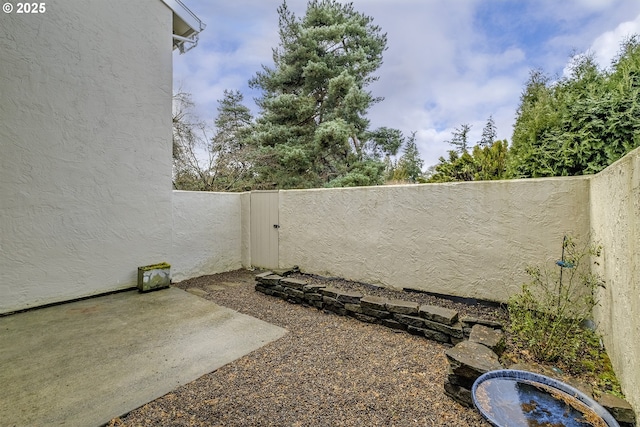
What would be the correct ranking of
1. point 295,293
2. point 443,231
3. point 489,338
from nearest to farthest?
point 489,338, point 443,231, point 295,293

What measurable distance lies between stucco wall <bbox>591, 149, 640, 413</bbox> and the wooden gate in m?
5.10

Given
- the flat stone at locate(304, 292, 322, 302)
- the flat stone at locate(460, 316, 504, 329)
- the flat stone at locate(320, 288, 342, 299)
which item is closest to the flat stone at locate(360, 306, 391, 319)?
the flat stone at locate(320, 288, 342, 299)

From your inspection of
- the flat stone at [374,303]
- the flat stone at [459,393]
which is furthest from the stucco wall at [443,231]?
the flat stone at [459,393]

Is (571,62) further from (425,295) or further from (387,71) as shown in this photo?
(387,71)

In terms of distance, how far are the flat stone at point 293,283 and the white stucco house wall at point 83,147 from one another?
2691mm

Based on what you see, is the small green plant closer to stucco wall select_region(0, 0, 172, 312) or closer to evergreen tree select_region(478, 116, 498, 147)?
stucco wall select_region(0, 0, 172, 312)

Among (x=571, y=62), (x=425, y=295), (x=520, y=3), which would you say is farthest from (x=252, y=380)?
(x=571, y=62)

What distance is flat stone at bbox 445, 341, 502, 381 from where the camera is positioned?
2090mm

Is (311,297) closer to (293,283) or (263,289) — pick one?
(293,283)

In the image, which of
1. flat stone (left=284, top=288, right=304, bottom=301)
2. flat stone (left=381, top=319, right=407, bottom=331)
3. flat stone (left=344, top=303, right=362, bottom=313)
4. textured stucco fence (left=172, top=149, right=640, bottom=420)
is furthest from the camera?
flat stone (left=284, top=288, right=304, bottom=301)

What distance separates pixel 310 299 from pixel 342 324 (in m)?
0.81

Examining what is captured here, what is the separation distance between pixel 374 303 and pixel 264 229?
11.5 ft

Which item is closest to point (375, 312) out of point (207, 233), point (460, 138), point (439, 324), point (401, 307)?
point (401, 307)

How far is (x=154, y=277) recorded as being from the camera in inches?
202
